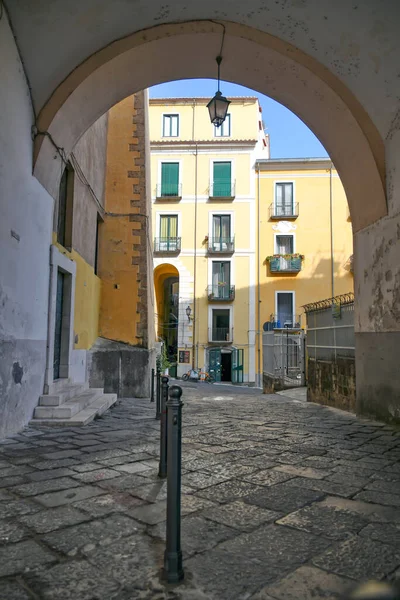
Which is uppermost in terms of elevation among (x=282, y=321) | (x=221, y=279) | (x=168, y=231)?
(x=168, y=231)

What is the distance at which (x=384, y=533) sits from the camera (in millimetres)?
2422

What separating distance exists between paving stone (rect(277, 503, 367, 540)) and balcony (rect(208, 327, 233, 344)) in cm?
2381

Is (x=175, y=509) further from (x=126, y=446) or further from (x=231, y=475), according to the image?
(x=126, y=446)

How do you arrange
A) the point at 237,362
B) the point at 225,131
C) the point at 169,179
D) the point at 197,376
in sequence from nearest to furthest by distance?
the point at 197,376
the point at 237,362
the point at 169,179
the point at 225,131

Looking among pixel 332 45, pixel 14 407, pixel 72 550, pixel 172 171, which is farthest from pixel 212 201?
pixel 72 550

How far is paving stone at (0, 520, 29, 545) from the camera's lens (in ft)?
7.52

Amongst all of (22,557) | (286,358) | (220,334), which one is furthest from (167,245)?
(22,557)

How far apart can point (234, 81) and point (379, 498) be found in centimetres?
677

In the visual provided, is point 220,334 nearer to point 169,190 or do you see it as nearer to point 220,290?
point 220,290

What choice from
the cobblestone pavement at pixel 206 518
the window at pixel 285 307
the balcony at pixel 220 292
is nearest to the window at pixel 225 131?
the balcony at pixel 220 292

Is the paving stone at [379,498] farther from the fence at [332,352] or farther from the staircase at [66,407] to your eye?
the fence at [332,352]

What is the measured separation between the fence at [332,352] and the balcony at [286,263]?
1638 cm

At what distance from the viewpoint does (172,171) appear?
28109mm

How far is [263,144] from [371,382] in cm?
2740
